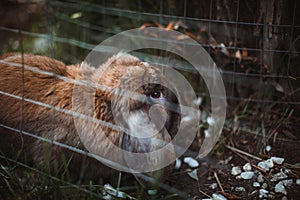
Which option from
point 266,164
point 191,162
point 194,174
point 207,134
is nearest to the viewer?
point 266,164

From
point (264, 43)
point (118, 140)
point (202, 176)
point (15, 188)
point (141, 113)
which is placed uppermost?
point (264, 43)

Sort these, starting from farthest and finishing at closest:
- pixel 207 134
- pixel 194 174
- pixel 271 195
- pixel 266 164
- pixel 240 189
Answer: pixel 207 134 < pixel 194 174 < pixel 266 164 < pixel 240 189 < pixel 271 195

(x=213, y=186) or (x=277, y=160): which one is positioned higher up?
(x=277, y=160)

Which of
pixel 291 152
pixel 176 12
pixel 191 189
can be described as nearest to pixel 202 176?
pixel 191 189

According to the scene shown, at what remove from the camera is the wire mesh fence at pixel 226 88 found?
2.38 meters

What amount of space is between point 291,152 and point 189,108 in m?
0.84

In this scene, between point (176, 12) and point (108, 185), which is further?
point (176, 12)

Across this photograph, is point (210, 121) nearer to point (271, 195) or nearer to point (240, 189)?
point (240, 189)

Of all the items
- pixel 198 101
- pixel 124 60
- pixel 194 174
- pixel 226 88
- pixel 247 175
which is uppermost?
pixel 124 60

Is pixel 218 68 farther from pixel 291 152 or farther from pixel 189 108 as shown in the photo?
pixel 291 152

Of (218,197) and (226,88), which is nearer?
(218,197)

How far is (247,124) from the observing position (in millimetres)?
3109

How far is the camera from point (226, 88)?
3285 mm

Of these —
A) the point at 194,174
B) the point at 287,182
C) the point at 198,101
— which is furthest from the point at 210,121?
the point at 287,182
